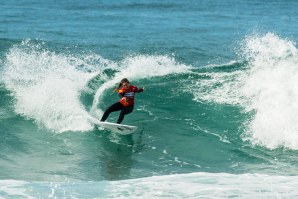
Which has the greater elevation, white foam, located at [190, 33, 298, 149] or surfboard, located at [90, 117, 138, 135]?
white foam, located at [190, 33, 298, 149]

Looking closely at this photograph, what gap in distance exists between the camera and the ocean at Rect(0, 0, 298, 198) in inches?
545

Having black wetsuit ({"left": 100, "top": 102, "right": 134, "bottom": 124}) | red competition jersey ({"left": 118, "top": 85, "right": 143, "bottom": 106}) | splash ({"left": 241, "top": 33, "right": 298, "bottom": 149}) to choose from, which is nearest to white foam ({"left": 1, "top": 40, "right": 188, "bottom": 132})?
black wetsuit ({"left": 100, "top": 102, "right": 134, "bottom": 124})

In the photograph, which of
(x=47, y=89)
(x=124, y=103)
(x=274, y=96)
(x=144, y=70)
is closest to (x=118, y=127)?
(x=124, y=103)

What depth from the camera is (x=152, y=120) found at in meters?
19.7

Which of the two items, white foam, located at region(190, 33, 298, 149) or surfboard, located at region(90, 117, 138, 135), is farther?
white foam, located at region(190, 33, 298, 149)

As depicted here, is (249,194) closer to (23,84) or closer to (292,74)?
(292,74)

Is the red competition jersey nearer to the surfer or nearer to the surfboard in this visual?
the surfer

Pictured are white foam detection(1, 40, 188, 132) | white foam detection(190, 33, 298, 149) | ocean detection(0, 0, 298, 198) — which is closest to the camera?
ocean detection(0, 0, 298, 198)

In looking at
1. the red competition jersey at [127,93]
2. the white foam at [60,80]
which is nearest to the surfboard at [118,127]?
the white foam at [60,80]

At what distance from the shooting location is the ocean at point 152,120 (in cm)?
1384

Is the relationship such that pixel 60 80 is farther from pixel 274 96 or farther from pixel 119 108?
pixel 274 96

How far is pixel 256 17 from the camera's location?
2004 inches

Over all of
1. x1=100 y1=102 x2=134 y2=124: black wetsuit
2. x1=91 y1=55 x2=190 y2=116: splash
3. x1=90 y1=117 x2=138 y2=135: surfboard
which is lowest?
x1=90 y1=117 x2=138 y2=135: surfboard

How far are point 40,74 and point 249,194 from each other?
1370 centimetres
